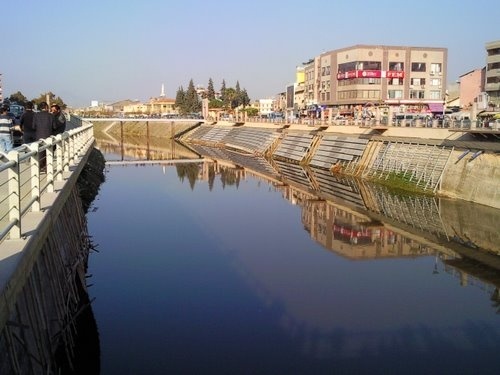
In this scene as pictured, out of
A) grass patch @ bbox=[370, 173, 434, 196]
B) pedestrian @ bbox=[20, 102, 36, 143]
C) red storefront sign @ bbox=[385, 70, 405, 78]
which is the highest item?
red storefront sign @ bbox=[385, 70, 405, 78]

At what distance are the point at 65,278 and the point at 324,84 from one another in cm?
7706

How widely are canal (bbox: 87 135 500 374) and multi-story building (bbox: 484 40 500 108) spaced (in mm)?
51968

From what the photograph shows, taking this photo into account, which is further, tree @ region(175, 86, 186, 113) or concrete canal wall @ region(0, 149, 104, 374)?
tree @ region(175, 86, 186, 113)

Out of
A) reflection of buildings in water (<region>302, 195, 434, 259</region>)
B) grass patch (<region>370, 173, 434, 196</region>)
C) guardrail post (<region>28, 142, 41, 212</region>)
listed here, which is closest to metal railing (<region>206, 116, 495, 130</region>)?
grass patch (<region>370, 173, 434, 196</region>)

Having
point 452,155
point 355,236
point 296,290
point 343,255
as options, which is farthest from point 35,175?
point 452,155

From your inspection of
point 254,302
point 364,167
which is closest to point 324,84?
point 364,167

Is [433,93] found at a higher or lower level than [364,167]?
higher

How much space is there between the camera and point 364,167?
35125mm

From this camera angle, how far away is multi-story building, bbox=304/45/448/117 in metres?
72.6

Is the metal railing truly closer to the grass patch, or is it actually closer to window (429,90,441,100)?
the grass patch

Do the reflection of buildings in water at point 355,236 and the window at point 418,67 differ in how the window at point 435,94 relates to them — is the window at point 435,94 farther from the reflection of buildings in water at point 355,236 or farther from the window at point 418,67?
the reflection of buildings in water at point 355,236

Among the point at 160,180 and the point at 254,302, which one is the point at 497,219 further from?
the point at 160,180

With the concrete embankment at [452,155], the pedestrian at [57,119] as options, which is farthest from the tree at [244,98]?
the pedestrian at [57,119]

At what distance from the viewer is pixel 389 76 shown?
73.3 metres
